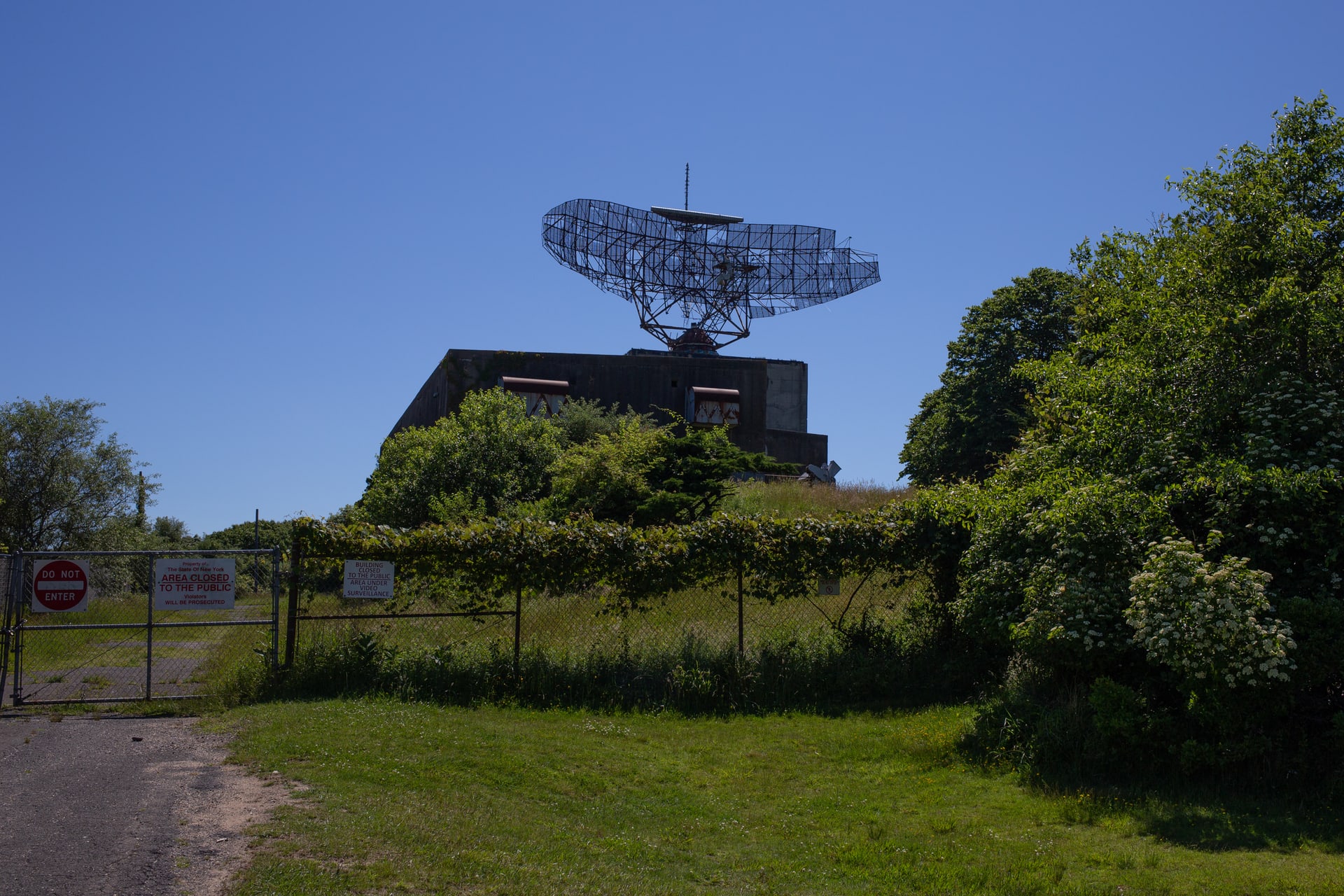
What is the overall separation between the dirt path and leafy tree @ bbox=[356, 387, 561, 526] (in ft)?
65.9

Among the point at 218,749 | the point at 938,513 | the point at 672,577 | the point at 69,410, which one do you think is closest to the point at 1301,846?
the point at 938,513

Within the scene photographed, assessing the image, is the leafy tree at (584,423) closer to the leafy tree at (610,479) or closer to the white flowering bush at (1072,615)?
the leafy tree at (610,479)

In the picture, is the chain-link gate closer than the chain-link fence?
Yes

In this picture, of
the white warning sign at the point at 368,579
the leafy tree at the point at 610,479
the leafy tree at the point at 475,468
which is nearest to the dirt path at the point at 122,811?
the white warning sign at the point at 368,579

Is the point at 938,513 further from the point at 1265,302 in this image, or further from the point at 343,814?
the point at 343,814

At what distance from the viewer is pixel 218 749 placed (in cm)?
1002

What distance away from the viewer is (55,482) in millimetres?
41406

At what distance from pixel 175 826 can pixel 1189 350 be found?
11063 mm

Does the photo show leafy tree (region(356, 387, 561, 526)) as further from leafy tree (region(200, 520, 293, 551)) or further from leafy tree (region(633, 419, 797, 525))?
leafy tree (region(200, 520, 293, 551))

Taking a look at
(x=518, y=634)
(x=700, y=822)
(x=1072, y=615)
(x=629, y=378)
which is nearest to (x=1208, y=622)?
(x=1072, y=615)

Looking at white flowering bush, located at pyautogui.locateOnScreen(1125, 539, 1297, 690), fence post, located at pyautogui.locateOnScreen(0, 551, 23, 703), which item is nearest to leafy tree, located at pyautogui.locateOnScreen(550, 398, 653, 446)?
fence post, located at pyautogui.locateOnScreen(0, 551, 23, 703)

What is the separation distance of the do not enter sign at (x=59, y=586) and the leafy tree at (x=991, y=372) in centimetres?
3152

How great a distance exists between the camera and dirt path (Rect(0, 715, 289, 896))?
20.1 ft

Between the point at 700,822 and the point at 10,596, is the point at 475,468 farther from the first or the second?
the point at 700,822
